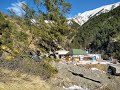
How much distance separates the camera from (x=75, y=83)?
18734 mm

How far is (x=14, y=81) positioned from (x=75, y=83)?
10.7 meters

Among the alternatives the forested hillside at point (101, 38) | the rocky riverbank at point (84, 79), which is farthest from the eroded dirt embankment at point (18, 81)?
the forested hillside at point (101, 38)

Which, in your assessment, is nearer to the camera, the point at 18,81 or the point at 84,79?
the point at 18,81

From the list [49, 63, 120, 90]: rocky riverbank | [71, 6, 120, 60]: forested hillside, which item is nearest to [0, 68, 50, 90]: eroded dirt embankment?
[49, 63, 120, 90]: rocky riverbank

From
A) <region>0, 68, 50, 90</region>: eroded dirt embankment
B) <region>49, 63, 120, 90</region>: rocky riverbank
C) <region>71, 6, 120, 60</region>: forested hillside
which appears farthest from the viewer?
<region>71, 6, 120, 60</region>: forested hillside

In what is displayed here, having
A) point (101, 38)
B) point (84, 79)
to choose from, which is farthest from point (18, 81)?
point (101, 38)

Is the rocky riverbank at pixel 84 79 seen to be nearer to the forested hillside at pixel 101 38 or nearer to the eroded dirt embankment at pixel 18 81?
the eroded dirt embankment at pixel 18 81

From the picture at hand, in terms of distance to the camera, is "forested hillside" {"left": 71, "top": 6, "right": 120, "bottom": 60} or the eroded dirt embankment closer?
the eroded dirt embankment

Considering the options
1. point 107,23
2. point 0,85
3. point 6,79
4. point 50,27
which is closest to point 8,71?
point 6,79

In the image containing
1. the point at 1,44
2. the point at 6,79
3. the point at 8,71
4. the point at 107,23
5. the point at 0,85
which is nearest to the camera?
the point at 0,85

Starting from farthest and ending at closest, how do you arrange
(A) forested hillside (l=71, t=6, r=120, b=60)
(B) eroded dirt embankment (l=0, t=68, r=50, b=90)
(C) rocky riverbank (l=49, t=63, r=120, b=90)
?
(A) forested hillside (l=71, t=6, r=120, b=60) < (C) rocky riverbank (l=49, t=63, r=120, b=90) < (B) eroded dirt embankment (l=0, t=68, r=50, b=90)

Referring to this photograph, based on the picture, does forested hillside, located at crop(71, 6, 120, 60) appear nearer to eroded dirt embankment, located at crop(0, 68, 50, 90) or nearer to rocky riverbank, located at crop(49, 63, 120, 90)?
rocky riverbank, located at crop(49, 63, 120, 90)

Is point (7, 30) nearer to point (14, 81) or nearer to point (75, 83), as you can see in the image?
point (75, 83)

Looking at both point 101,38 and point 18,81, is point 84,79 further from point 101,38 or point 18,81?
point 101,38
